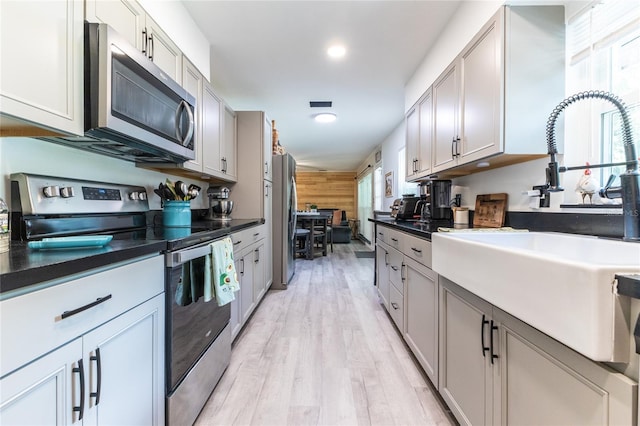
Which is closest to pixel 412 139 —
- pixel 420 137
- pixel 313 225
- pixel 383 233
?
pixel 420 137

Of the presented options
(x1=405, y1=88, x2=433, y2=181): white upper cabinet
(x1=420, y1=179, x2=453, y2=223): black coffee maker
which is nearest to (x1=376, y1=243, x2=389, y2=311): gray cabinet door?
(x1=420, y1=179, x2=453, y2=223): black coffee maker

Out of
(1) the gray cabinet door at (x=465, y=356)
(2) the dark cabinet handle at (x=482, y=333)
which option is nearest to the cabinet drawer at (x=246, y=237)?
(1) the gray cabinet door at (x=465, y=356)

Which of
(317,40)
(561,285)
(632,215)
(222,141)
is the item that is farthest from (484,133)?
(222,141)

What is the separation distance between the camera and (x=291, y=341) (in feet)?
7.18

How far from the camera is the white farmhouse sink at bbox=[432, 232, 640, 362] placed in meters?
0.55

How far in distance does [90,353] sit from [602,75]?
2326mm

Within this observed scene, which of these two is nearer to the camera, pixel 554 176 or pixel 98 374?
pixel 98 374

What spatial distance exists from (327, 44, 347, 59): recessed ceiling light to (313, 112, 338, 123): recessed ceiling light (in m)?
1.58

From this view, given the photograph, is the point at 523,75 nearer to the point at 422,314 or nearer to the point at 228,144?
the point at 422,314

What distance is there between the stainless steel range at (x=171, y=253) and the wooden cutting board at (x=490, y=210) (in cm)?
178

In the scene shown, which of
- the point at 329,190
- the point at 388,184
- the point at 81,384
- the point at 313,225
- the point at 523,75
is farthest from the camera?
the point at 329,190

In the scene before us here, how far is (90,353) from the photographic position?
0.77m

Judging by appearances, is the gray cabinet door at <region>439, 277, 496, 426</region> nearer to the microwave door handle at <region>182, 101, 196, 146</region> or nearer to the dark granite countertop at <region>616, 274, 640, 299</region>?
the dark granite countertop at <region>616, 274, 640, 299</region>

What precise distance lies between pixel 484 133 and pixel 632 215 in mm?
764
